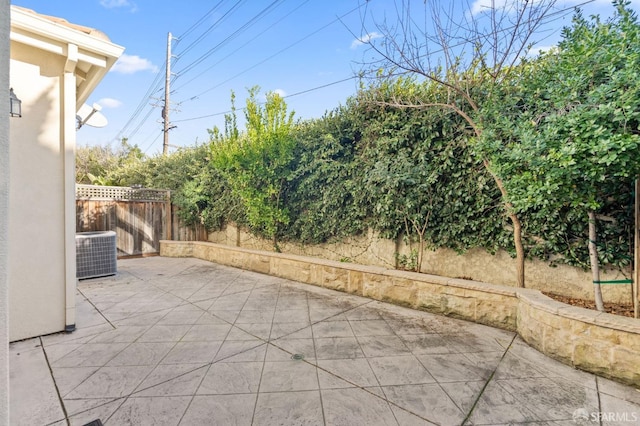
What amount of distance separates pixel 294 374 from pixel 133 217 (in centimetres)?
748

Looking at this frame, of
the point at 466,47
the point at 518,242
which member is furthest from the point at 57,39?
the point at 518,242

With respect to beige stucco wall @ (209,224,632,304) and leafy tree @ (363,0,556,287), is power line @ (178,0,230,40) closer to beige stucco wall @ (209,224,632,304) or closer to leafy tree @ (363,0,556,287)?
leafy tree @ (363,0,556,287)

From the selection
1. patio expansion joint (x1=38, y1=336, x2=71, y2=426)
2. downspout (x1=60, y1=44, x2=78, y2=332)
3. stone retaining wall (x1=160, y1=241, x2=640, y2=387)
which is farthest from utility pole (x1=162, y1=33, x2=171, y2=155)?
patio expansion joint (x1=38, y1=336, x2=71, y2=426)

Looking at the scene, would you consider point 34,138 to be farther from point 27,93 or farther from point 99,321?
point 99,321

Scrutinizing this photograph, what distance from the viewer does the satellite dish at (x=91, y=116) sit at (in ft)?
15.7

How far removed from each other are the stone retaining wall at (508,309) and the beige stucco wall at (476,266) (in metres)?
0.45

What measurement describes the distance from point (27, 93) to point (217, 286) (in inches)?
141

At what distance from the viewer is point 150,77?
55.0 feet

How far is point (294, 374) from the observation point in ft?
7.69

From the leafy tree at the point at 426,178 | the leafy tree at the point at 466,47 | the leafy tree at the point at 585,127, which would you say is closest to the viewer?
the leafy tree at the point at 585,127

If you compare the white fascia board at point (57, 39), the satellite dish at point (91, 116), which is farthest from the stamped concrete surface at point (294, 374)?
the satellite dish at point (91, 116)

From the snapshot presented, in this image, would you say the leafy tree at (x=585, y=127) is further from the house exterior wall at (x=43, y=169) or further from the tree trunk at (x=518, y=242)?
the house exterior wall at (x=43, y=169)

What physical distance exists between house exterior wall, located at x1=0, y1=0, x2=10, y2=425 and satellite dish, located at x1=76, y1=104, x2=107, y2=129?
4.79 metres

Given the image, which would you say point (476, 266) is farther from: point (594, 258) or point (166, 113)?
point (166, 113)
